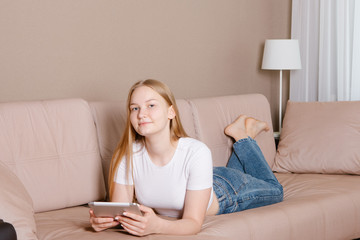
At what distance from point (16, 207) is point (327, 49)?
9.75 ft

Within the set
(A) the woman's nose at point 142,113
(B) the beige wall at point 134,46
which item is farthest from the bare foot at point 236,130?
(A) the woman's nose at point 142,113

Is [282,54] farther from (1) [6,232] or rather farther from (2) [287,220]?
(1) [6,232]

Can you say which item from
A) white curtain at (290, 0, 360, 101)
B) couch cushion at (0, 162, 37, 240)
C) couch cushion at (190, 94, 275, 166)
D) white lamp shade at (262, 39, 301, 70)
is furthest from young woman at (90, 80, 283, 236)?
white curtain at (290, 0, 360, 101)

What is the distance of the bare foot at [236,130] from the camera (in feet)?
10.0

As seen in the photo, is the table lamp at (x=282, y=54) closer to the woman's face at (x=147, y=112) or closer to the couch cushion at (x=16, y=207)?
the woman's face at (x=147, y=112)

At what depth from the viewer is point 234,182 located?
8.29 feet

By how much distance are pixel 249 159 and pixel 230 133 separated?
0.78ft

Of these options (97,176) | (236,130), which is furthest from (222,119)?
(97,176)

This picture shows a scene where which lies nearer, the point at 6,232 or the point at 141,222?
the point at 6,232

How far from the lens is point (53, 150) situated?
2.43 meters

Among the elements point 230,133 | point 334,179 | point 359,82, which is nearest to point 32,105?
point 230,133

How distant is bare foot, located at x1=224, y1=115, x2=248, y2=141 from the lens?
3.06 meters

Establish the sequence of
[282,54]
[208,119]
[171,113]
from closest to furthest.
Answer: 1. [171,113]
2. [208,119]
3. [282,54]

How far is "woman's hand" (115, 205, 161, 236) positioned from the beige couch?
6 cm
